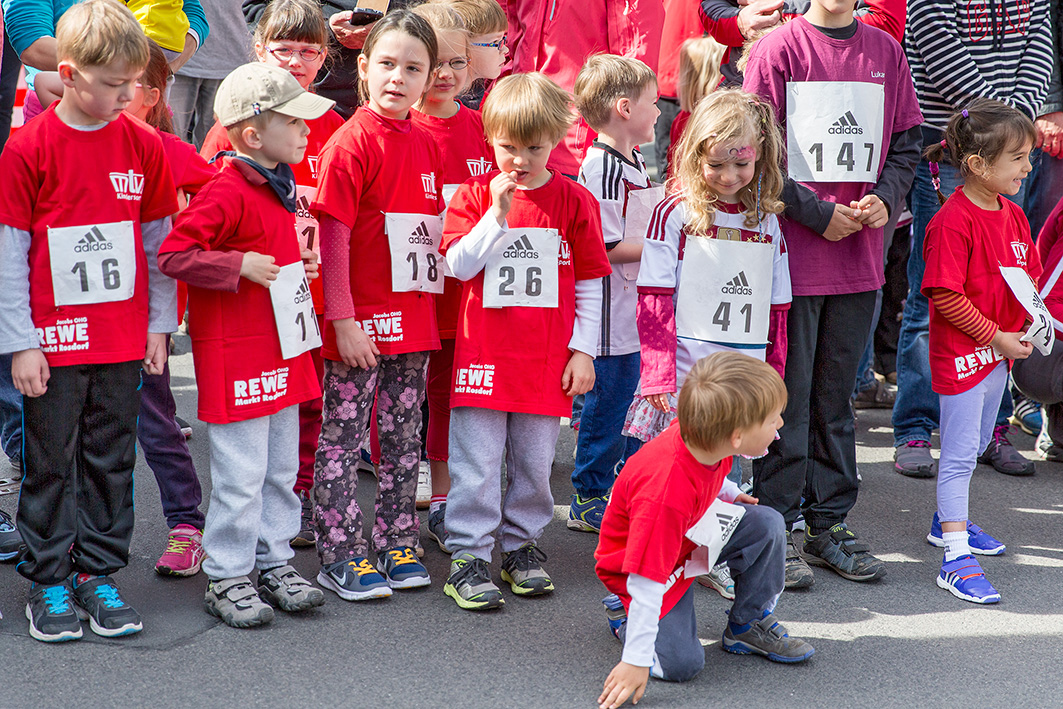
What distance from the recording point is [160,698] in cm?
277

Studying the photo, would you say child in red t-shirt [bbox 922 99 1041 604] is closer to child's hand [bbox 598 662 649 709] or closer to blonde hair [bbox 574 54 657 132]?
blonde hair [bbox 574 54 657 132]

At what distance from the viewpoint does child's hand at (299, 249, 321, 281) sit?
3.32 meters

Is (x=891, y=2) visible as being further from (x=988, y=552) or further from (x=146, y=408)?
(x=146, y=408)

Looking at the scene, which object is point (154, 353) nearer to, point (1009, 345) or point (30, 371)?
point (30, 371)

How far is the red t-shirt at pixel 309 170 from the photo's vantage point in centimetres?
365

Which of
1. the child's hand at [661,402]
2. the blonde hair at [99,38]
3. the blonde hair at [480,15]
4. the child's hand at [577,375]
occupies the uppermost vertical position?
the blonde hair at [480,15]

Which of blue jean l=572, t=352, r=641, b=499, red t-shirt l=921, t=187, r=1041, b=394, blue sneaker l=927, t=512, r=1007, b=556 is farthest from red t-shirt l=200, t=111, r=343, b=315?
blue sneaker l=927, t=512, r=1007, b=556

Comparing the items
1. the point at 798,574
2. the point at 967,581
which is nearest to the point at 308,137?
the point at 798,574

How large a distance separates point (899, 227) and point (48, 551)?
4.47m

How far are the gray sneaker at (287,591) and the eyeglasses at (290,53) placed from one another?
1.79m

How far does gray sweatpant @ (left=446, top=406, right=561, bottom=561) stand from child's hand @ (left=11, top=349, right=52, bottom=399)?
124cm

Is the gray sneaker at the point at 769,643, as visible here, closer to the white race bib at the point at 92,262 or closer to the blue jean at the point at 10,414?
the white race bib at the point at 92,262

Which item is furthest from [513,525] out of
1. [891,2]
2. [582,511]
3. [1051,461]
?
[1051,461]

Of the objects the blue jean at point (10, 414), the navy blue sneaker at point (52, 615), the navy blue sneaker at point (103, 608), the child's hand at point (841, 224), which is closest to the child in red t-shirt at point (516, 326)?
the child's hand at point (841, 224)
